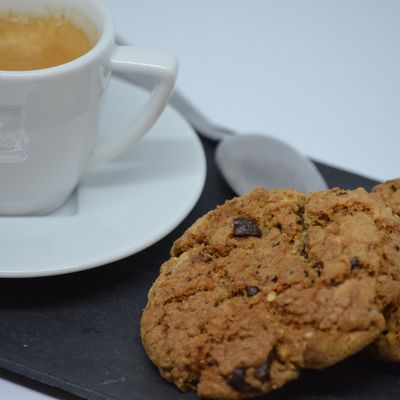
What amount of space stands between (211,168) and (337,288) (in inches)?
36.3

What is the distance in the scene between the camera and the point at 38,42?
213cm

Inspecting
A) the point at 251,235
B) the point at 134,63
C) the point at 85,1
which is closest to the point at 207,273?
the point at 251,235

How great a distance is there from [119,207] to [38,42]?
0.51 metres

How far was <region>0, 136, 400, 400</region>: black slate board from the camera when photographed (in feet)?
5.35

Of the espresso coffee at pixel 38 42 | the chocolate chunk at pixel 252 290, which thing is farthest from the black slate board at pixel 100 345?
the espresso coffee at pixel 38 42

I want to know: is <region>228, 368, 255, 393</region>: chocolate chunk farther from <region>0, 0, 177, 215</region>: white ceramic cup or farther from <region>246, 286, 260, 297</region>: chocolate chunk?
<region>0, 0, 177, 215</region>: white ceramic cup

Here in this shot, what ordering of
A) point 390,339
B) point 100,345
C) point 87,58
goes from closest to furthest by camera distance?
point 390,339 < point 100,345 < point 87,58

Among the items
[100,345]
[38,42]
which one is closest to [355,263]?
[100,345]

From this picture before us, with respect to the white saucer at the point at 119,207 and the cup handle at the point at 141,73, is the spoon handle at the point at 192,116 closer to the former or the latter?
the white saucer at the point at 119,207

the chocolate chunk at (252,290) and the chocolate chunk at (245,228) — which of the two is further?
the chocolate chunk at (245,228)

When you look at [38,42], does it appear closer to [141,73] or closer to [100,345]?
[141,73]

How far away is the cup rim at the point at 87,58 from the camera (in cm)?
178

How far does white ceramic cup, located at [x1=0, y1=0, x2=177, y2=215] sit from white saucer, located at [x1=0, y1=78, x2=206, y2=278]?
8 cm

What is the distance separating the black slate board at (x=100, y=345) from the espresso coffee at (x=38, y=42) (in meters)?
0.55
